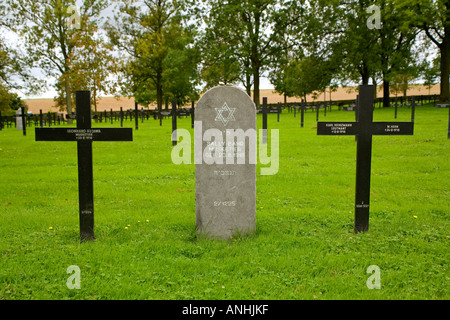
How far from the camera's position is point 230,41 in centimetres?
3719

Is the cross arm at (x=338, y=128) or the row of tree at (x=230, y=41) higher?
the row of tree at (x=230, y=41)

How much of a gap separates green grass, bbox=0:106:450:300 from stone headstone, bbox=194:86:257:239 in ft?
0.86

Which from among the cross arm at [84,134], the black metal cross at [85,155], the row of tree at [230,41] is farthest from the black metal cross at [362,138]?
the row of tree at [230,41]

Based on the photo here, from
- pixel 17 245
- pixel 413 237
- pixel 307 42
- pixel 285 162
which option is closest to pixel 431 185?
pixel 413 237

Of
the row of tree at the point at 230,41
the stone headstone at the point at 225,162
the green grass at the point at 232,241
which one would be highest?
the row of tree at the point at 230,41

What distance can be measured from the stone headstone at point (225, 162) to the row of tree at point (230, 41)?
90.5 ft

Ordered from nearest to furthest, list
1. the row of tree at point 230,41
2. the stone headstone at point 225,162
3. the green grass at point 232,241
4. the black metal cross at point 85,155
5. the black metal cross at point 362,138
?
the green grass at point 232,241
the stone headstone at point 225,162
the black metal cross at point 85,155
the black metal cross at point 362,138
the row of tree at point 230,41

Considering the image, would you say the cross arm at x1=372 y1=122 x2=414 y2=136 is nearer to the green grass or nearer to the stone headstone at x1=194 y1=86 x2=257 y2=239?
the green grass

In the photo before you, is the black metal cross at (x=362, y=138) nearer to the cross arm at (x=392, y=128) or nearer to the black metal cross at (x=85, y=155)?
the cross arm at (x=392, y=128)

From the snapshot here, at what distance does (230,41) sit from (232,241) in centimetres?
3451

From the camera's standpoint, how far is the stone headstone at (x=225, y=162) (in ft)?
15.9

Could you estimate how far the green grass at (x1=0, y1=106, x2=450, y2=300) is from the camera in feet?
12.5

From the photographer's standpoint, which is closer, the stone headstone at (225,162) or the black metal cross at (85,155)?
the stone headstone at (225,162)

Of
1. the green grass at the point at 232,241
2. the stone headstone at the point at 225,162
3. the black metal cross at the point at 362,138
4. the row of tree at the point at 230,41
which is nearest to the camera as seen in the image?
the green grass at the point at 232,241
